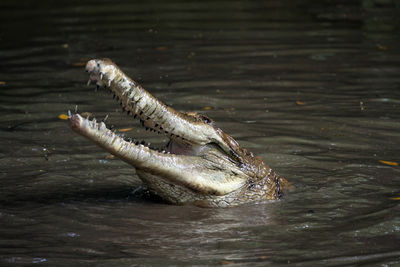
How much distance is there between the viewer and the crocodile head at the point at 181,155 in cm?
521

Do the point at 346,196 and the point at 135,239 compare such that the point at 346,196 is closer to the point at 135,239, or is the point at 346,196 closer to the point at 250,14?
the point at 135,239

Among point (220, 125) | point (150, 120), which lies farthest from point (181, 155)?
point (220, 125)

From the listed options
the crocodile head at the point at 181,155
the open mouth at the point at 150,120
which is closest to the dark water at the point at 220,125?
the crocodile head at the point at 181,155

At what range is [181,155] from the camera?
5.77m

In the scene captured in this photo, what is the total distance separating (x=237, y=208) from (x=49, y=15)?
12.1 metres

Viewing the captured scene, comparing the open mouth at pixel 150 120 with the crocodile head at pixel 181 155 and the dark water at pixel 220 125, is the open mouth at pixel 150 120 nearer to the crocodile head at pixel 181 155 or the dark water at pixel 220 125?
the crocodile head at pixel 181 155

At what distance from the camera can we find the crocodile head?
5215 millimetres

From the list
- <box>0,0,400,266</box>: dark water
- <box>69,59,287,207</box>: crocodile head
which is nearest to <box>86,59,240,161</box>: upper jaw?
<box>69,59,287,207</box>: crocodile head

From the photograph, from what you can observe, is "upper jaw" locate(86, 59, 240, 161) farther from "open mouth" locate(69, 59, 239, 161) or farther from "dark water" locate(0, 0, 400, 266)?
"dark water" locate(0, 0, 400, 266)

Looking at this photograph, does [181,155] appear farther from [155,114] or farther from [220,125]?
[220,125]

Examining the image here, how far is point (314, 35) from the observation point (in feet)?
45.7

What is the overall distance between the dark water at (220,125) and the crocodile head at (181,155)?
17 cm

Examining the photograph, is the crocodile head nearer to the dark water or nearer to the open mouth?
the open mouth

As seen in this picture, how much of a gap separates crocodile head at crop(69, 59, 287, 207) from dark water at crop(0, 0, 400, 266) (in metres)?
0.17
